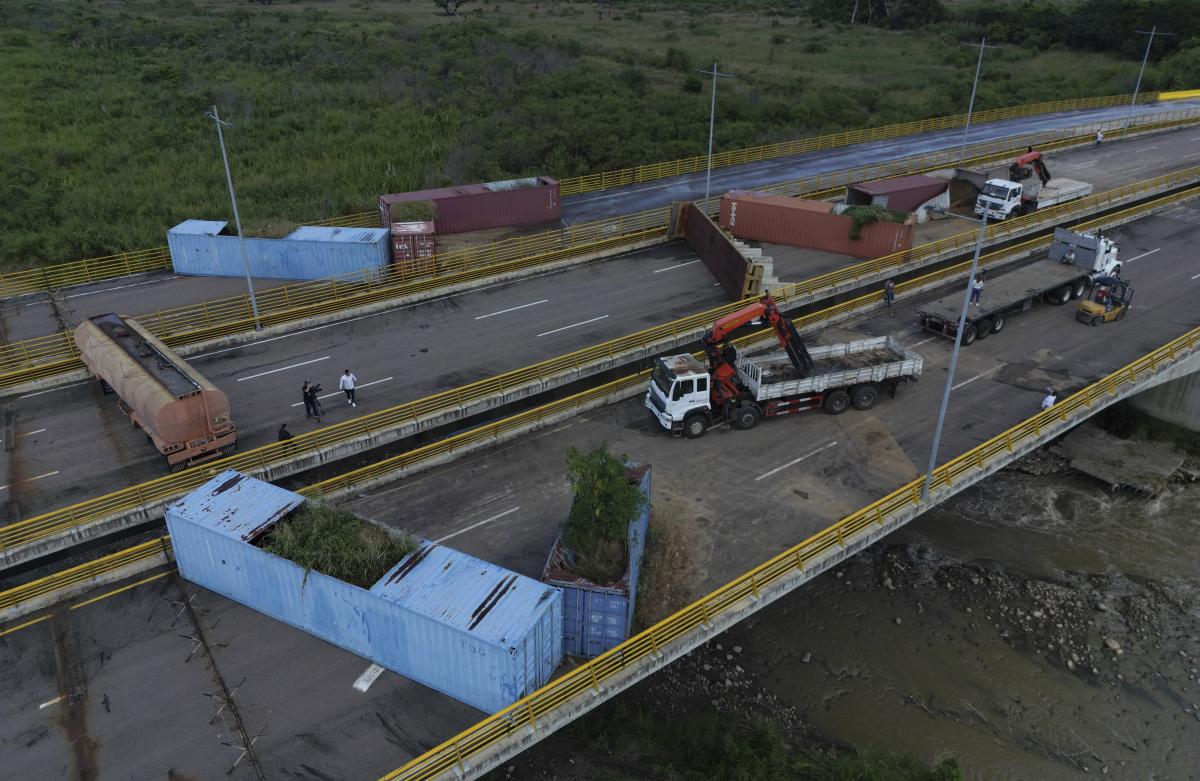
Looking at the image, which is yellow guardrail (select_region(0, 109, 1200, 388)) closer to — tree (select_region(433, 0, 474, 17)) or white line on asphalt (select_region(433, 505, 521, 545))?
white line on asphalt (select_region(433, 505, 521, 545))

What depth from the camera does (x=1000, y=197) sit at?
1660 inches

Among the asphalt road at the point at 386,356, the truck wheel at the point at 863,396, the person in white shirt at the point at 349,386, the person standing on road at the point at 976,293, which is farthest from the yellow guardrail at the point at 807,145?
the truck wheel at the point at 863,396

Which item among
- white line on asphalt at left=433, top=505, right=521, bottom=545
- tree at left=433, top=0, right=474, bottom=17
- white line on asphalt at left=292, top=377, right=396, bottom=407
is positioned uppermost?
tree at left=433, top=0, right=474, bottom=17

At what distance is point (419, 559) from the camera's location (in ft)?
58.3

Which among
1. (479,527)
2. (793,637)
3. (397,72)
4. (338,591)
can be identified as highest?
(397,72)

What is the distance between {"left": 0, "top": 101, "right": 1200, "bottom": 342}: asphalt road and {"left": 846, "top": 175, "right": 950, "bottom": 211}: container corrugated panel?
8.60m

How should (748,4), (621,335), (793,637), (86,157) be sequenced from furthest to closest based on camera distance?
Result: (748,4)
(86,157)
(621,335)
(793,637)

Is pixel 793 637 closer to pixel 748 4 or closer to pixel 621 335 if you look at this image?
pixel 621 335

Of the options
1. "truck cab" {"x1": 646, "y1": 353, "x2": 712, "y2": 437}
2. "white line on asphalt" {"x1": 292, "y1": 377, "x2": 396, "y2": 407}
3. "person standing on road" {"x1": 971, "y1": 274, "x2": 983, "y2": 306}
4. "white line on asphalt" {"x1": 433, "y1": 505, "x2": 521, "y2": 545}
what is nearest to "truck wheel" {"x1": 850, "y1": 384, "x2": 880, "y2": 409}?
"truck cab" {"x1": 646, "y1": 353, "x2": 712, "y2": 437}

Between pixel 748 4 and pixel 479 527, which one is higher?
pixel 748 4

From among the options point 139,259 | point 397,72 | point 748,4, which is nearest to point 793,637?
point 139,259

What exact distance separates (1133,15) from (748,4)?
66188 millimetres

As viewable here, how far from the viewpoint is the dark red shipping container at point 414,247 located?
123 feet

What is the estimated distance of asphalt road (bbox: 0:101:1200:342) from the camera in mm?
35344
